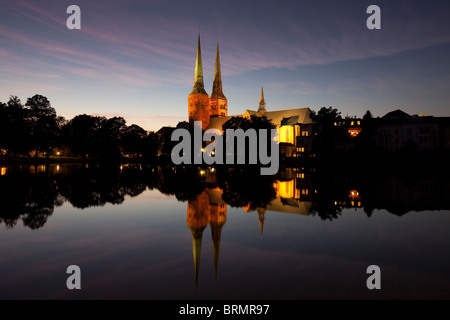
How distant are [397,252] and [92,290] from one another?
926 cm

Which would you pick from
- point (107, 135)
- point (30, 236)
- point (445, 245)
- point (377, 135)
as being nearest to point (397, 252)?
point (445, 245)

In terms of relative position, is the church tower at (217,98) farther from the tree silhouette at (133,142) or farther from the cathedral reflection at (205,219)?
the cathedral reflection at (205,219)

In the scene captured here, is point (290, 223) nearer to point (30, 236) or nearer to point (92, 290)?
point (92, 290)

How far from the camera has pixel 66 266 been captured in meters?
8.20

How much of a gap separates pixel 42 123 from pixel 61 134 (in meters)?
22.0

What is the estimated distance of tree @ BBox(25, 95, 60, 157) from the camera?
82375 mm

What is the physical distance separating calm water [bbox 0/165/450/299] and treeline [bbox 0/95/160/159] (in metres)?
73.2

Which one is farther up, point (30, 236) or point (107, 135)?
point (107, 135)

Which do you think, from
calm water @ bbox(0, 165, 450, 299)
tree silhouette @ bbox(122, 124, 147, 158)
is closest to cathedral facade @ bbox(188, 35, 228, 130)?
tree silhouette @ bbox(122, 124, 147, 158)

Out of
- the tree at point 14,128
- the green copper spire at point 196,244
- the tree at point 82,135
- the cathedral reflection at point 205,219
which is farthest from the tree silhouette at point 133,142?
the green copper spire at point 196,244

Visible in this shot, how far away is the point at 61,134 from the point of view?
106 m

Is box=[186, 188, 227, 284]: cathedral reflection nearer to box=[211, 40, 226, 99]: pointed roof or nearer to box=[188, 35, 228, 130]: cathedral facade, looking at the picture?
box=[188, 35, 228, 130]: cathedral facade

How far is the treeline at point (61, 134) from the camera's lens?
7644 cm

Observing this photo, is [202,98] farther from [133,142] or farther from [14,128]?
[14,128]
